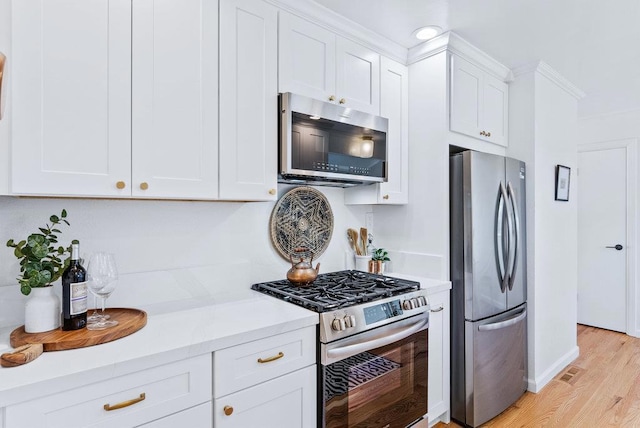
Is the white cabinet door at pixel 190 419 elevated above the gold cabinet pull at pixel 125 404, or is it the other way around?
the gold cabinet pull at pixel 125 404

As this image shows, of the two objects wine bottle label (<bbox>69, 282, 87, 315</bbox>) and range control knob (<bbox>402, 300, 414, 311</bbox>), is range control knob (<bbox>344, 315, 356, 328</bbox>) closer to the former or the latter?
range control knob (<bbox>402, 300, 414, 311</bbox>)

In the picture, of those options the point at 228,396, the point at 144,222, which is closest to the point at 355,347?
the point at 228,396

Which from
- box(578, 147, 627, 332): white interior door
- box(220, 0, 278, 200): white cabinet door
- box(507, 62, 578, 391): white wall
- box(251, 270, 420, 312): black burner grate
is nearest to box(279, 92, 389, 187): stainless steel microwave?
box(220, 0, 278, 200): white cabinet door

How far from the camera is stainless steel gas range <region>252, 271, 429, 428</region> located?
161 cm

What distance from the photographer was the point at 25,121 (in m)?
1.19

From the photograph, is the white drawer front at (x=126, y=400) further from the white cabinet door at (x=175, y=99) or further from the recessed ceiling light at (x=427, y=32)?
the recessed ceiling light at (x=427, y=32)

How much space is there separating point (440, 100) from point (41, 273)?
2.28 m

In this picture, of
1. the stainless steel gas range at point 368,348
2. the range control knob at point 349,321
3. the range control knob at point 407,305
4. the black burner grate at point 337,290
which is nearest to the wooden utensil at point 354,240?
the black burner grate at point 337,290

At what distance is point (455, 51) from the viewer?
7.79 feet

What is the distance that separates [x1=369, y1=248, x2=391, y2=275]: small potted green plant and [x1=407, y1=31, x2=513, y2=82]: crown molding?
4.45 ft

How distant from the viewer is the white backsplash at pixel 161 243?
56.1 inches

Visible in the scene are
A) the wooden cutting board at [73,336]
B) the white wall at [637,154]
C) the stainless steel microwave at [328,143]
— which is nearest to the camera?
the wooden cutting board at [73,336]

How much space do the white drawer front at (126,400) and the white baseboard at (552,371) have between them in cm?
257

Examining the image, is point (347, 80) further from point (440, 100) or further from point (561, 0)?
point (561, 0)
